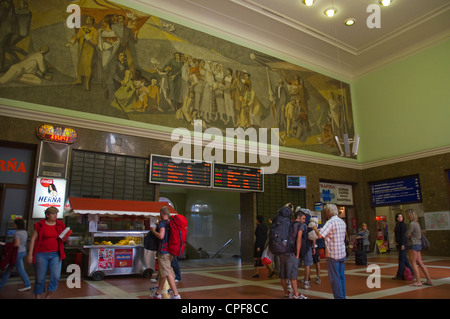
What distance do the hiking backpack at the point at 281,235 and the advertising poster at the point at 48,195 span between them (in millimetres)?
5238

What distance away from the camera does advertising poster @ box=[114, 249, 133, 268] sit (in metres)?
7.03

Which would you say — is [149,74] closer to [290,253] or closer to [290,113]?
[290,113]

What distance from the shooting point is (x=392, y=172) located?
1306 cm

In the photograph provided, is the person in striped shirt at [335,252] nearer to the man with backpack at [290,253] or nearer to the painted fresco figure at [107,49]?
the man with backpack at [290,253]

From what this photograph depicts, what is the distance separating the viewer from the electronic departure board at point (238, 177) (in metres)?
10.3

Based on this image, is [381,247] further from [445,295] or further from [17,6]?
[17,6]

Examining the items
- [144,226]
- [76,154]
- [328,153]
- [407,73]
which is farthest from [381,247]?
[76,154]

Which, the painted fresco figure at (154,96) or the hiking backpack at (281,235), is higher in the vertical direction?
the painted fresco figure at (154,96)

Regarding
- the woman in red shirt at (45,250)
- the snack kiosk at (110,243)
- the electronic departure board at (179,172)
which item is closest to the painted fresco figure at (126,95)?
the electronic departure board at (179,172)

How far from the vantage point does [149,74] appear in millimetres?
9773

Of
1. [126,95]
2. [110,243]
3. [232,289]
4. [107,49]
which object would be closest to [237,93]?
[126,95]

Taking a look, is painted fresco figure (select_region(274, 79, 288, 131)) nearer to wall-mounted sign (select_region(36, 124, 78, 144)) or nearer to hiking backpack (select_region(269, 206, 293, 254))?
wall-mounted sign (select_region(36, 124, 78, 144))

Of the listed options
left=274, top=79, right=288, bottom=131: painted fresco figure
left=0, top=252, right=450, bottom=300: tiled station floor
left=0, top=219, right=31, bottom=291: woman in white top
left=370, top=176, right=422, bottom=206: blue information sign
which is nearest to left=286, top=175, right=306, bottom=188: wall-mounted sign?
left=274, top=79, right=288, bottom=131: painted fresco figure

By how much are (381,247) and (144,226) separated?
442 inches
